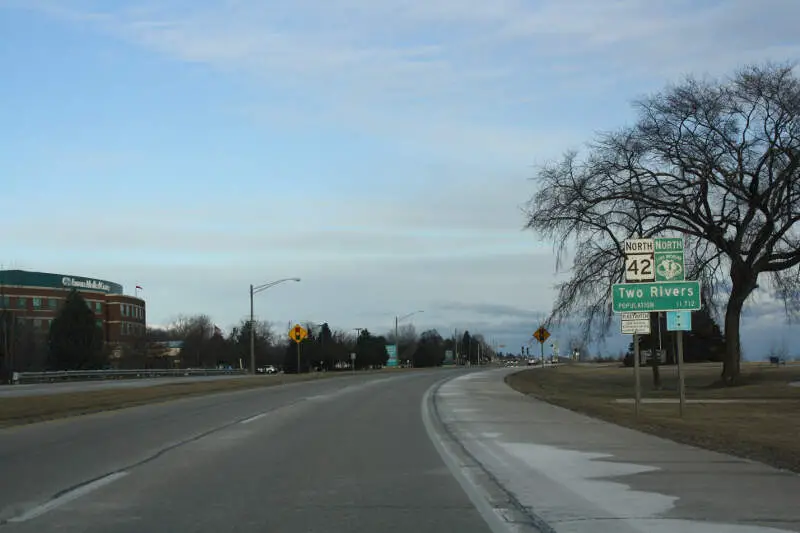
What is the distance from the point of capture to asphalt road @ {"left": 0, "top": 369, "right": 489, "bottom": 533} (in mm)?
8492

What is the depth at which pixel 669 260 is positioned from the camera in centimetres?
2083

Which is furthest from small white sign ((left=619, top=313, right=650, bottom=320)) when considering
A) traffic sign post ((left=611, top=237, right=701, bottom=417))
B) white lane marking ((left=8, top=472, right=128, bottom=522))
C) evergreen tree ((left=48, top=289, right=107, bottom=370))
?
evergreen tree ((left=48, top=289, right=107, bottom=370))

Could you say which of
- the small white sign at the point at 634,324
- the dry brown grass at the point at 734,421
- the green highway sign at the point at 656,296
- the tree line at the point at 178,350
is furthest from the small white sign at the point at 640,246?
the tree line at the point at 178,350

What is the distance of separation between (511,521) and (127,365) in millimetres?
125254

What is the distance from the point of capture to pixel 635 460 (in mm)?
12969

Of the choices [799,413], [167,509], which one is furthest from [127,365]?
[167,509]

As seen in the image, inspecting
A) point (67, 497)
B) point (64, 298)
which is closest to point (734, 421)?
point (67, 497)

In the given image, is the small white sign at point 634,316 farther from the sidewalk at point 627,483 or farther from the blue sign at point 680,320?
the sidewalk at point 627,483

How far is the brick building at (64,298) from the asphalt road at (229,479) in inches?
4083

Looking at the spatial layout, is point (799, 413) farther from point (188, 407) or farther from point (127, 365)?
point (127, 365)

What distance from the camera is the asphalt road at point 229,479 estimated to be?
27.9 feet

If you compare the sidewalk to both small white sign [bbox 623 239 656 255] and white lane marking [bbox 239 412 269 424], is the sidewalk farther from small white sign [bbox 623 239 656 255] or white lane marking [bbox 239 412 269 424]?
white lane marking [bbox 239 412 269 424]

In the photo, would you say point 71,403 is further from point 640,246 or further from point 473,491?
point 473,491

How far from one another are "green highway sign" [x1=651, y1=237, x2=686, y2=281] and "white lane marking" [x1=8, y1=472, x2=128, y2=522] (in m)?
13.9
